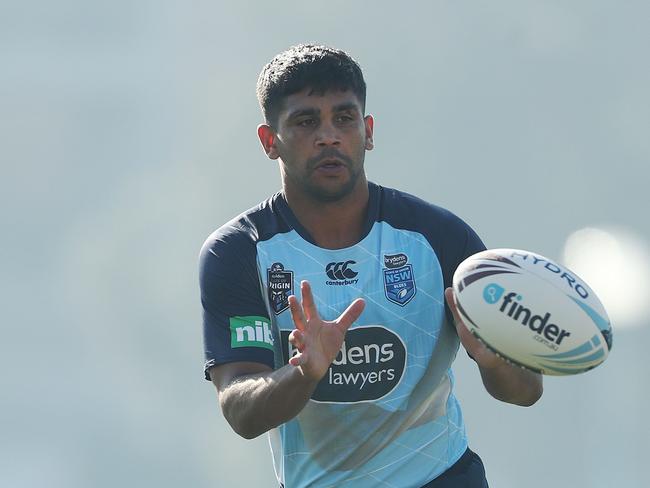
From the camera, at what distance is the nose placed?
10.4 m

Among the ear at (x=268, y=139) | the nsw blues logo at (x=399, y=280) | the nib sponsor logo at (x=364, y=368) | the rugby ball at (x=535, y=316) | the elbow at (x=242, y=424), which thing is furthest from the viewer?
the ear at (x=268, y=139)

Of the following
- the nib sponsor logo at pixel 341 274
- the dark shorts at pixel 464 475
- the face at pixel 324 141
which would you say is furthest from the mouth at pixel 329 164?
the dark shorts at pixel 464 475

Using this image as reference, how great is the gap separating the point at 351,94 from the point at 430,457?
2.23 m

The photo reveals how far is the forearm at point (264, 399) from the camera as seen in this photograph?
31.4 feet

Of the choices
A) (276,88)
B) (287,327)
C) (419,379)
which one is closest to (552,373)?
→ (419,379)

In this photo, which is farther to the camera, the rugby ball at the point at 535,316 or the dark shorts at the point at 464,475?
the dark shorts at the point at 464,475

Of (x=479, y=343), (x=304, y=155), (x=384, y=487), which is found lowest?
(x=384, y=487)

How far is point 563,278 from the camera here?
389 inches

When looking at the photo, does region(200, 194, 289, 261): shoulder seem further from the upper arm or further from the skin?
the upper arm

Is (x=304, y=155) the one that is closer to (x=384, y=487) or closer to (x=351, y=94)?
(x=351, y=94)

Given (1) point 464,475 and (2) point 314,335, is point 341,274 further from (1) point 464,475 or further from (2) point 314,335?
(1) point 464,475

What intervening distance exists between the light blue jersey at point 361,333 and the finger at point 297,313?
781 mm

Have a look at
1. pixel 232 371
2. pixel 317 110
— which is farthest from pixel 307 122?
pixel 232 371

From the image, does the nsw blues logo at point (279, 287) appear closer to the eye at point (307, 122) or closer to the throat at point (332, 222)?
the throat at point (332, 222)
